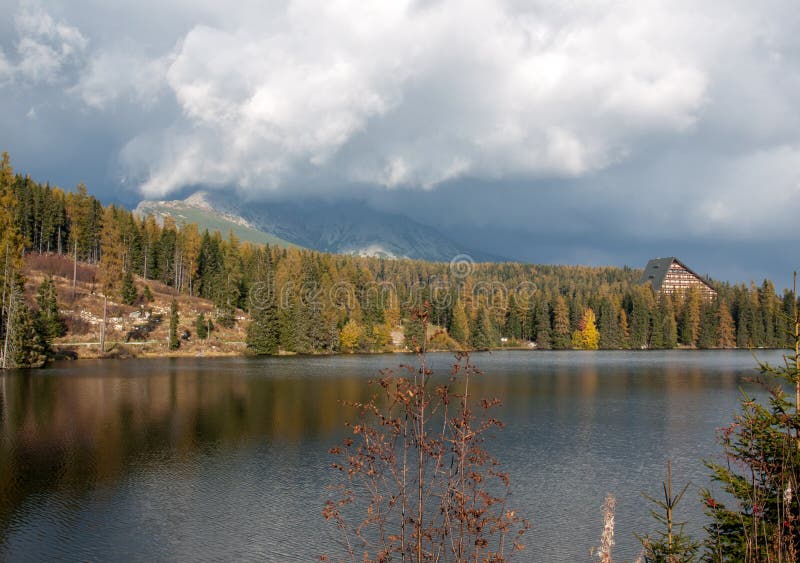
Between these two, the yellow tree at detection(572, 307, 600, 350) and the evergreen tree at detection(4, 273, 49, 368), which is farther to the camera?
the yellow tree at detection(572, 307, 600, 350)

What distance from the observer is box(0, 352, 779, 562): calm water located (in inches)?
773

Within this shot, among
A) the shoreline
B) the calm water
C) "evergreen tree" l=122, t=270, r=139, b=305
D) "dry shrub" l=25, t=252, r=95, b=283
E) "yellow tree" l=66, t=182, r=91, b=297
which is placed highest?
"yellow tree" l=66, t=182, r=91, b=297

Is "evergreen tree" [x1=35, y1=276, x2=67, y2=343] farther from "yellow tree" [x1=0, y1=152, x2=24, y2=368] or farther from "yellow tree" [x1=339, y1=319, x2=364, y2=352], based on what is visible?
"yellow tree" [x1=339, y1=319, x2=364, y2=352]

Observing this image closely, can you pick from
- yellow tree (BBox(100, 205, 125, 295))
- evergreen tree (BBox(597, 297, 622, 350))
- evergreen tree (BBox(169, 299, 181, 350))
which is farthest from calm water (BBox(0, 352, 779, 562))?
evergreen tree (BBox(597, 297, 622, 350))

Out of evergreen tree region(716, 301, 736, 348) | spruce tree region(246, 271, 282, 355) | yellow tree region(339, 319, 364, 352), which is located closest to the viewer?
spruce tree region(246, 271, 282, 355)

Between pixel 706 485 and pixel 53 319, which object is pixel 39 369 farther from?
pixel 706 485

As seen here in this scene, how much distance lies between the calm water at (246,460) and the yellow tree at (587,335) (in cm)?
8922

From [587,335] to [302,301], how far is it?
74745 mm

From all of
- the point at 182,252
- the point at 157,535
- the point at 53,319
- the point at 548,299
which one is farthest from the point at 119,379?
the point at 548,299

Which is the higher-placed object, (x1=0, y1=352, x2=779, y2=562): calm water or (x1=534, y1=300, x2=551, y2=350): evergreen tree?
(x1=534, y1=300, x2=551, y2=350): evergreen tree

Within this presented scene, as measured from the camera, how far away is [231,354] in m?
96.9

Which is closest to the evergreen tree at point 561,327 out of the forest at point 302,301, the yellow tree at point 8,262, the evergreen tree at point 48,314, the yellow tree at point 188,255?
the forest at point 302,301

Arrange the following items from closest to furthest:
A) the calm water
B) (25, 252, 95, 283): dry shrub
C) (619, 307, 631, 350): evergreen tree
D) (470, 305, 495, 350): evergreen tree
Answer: the calm water < (25, 252, 95, 283): dry shrub < (470, 305, 495, 350): evergreen tree < (619, 307, 631, 350): evergreen tree

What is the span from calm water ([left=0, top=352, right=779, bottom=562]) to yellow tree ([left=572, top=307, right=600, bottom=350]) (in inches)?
3513
